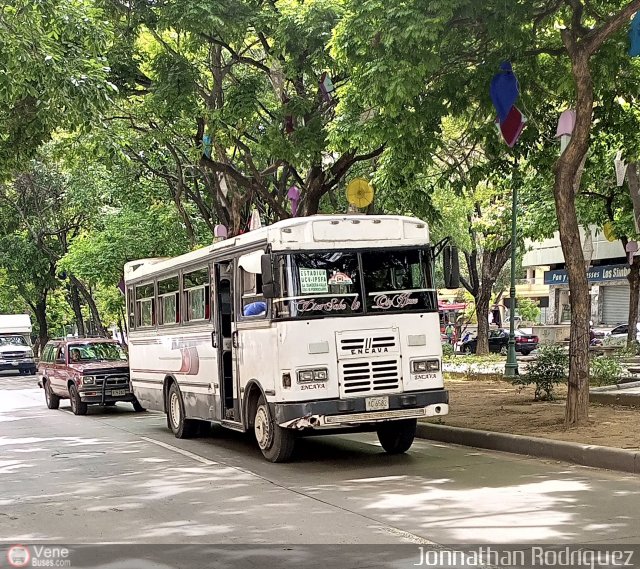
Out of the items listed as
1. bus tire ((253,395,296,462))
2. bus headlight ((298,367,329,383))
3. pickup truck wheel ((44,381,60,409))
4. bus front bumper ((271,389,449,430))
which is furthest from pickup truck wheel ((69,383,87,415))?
bus headlight ((298,367,329,383))

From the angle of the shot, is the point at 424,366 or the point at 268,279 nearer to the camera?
the point at 268,279

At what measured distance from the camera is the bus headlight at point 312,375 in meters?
10.9

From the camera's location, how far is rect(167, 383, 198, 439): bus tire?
593 inches

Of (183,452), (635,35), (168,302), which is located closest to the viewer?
(635,35)

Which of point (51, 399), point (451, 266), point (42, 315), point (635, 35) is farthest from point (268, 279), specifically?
point (42, 315)

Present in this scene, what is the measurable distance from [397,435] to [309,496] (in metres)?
3.20

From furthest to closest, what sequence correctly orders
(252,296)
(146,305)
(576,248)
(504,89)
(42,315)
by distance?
1. (42,315)
2. (146,305)
3. (504,89)
4. (576,248)
5. (252,296)

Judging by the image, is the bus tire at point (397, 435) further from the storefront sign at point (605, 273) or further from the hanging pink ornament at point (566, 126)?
the storefront sign at point (605, 273)

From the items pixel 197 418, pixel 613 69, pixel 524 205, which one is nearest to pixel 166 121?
pixel 197 418

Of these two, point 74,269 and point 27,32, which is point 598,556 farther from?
point 74,269

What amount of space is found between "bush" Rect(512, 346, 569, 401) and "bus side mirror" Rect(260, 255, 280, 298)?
7164mm

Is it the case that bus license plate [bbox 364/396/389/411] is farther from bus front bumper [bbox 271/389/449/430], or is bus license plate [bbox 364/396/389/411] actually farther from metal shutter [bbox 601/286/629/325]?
metal shutter [bbox 601/286/629/325]

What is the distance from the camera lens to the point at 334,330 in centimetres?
1116
